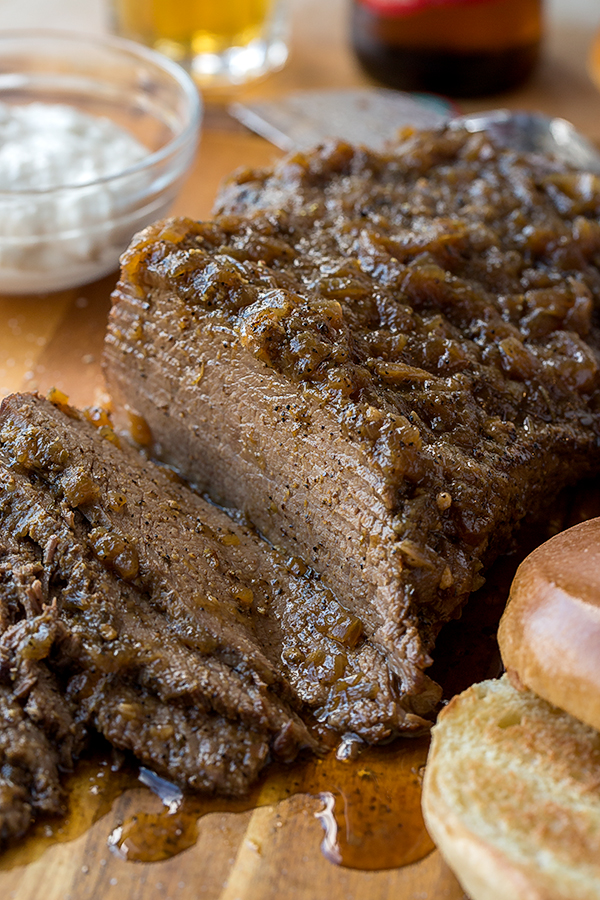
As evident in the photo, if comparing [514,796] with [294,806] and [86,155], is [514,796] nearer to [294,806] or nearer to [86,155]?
[294,806]

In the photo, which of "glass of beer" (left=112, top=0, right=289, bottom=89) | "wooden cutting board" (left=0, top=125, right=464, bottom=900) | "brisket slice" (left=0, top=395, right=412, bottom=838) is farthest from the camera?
"glass of beer" (left=112, top=0, right=289, bottom=89)

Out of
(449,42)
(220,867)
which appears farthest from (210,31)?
(220,867)

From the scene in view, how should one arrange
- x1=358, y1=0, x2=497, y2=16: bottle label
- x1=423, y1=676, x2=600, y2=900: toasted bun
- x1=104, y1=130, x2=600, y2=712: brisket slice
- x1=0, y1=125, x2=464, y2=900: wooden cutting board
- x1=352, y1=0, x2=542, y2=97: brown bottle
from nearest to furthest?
1. x1=423, y1=676, x2=600, y2=900: toasted bun
2. x1=0, y1=125, x2=464, y2=900: wooden cutting board
3. x1=104, y1=130, x2=600, y2=712: brisket slice
4. x1=358, y1=0, x2=497, y2=16: bottle label
5. x1=352, y1=0, x2=542, y2=97: brown bottle

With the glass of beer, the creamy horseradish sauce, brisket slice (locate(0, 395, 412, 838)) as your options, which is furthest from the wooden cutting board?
the glass of beer

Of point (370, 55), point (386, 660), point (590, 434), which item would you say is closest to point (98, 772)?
point (386, 660)

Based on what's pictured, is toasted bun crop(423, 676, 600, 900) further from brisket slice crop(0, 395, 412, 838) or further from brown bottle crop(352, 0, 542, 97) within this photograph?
brown bottle crop(352, 0, 542, 97)

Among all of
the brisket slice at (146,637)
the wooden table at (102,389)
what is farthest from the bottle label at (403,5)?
the brisket slice at (146,637)

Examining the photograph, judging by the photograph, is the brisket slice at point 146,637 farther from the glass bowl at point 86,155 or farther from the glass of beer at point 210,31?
the glass of beer at point 210,31
